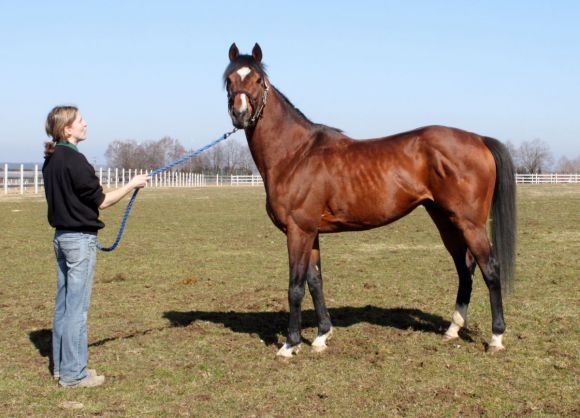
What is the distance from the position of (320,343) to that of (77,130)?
3047 mm

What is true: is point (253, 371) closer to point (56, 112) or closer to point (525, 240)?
point (56, 112)

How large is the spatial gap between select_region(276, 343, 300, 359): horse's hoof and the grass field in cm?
11

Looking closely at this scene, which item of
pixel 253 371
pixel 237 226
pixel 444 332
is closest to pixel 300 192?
pixel 253 371

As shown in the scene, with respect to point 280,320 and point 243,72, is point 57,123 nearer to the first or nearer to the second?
point 243,72

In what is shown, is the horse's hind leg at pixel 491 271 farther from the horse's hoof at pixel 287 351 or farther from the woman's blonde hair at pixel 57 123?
the woman's blonde hair at pixel 57 123

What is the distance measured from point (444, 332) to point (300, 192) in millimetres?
2274

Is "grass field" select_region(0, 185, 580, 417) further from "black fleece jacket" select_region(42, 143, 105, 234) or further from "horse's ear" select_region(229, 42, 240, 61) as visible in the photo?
"horse's ear" select_region(229, 42, 240, 61)

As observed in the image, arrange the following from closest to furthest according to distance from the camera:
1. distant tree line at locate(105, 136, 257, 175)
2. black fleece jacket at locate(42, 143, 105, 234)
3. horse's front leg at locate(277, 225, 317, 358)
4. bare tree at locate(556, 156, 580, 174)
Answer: black fleece jacket at locate(42, 143, 105, 234) < horse's front leg at locate(277, 225, 317, 358) < distant tree line at locate(105, 136, 257, 175) < bare tree at locate(556, 156, 580, 174)

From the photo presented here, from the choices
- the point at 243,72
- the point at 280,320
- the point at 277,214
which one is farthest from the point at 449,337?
the point at 243,72

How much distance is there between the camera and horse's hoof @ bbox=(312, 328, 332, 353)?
20.0 feet

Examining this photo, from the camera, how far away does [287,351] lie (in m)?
5.93

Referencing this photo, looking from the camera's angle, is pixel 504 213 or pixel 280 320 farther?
pixel 280 320

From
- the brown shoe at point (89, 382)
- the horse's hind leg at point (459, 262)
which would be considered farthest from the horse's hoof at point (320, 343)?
the brown shoe at point (89, 382)

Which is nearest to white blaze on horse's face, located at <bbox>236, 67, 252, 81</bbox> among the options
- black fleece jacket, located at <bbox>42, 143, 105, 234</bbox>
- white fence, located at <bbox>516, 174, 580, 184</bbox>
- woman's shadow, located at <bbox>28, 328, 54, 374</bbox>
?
black fleece jacket, located at <bbox>42, 143, 105, 234</bbox>
